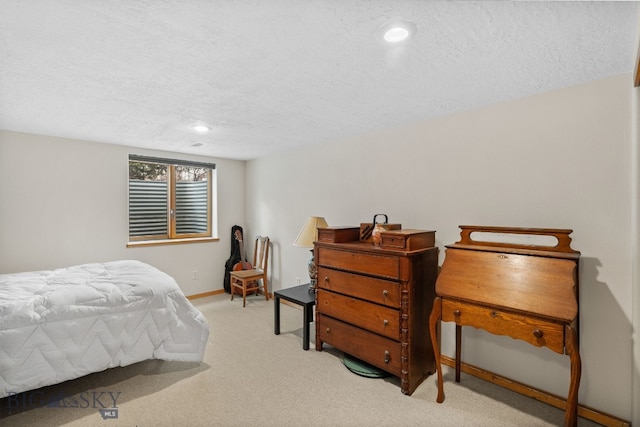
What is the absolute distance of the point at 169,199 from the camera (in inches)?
194

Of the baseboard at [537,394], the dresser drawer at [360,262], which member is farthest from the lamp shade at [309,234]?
the baseboard at [537,394]

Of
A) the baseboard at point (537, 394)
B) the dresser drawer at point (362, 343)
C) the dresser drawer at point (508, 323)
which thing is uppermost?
the dresser drawer at point (508, 323)

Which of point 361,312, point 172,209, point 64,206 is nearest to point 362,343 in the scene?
point 361,312

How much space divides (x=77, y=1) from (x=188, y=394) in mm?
2467

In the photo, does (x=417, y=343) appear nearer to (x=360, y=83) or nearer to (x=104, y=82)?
(x=360, y=83)

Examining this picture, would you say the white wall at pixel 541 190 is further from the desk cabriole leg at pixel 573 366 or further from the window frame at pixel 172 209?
the window frame at pixel 172 209

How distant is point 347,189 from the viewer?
3.81m

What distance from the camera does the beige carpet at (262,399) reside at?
2.12 metres

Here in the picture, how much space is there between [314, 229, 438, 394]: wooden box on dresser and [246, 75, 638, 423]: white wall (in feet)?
1.41

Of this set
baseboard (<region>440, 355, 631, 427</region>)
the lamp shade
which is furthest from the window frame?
baseboard (<region>440, 355, 631, 427</region>)

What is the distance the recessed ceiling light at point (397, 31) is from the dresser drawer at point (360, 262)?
150 cm

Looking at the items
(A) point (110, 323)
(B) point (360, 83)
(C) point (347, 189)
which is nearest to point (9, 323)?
(A) point (110, 323)

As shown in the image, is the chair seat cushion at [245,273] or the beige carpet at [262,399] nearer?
the beige carpet at [262,399]

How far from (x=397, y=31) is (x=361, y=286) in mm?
1897
